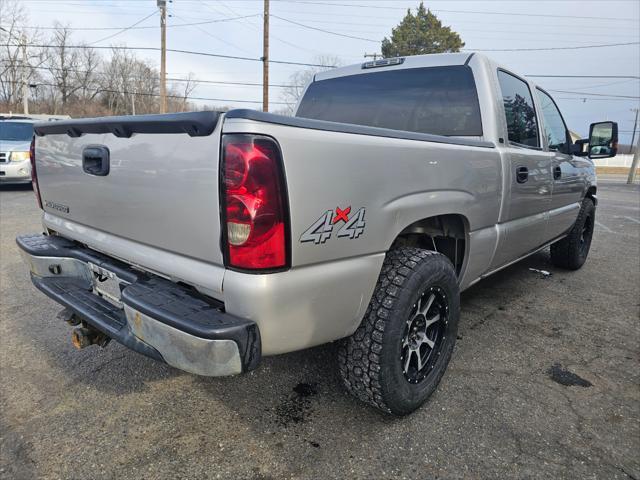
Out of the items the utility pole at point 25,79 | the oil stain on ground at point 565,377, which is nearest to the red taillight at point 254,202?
the oil stain on ground at point 565,377

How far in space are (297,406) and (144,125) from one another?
1.58 m

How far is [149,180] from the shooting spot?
6.00ft

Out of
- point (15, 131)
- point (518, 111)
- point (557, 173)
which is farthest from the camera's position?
point (15, 131)

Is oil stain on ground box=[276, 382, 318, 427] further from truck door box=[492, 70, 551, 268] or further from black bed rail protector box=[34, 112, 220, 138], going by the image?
truck door box=[492, 70, 551, 268]

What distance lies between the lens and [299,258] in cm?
161

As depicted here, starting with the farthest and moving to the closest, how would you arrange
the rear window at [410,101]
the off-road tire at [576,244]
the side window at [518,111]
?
the off-road tire at [576,244], the side window at [518,111], the rear window at [410,101]

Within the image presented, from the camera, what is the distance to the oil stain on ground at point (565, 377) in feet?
8.68

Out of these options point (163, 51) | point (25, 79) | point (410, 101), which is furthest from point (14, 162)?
Result: point (25, 79)

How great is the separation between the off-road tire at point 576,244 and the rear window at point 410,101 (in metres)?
2.68

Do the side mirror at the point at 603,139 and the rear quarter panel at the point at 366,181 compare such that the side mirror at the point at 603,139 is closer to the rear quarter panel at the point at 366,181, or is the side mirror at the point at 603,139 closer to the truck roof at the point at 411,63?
the truck roof at the point at 411,63

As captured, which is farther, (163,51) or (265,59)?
(163,51)

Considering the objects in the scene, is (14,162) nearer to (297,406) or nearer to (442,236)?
(297,406)

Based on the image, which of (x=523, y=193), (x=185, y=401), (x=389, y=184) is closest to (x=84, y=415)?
(x=185, y=401)

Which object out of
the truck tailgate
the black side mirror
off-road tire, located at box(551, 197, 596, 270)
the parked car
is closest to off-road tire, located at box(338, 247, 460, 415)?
the truck tailgate
